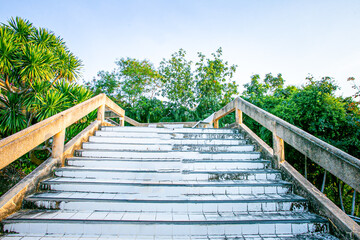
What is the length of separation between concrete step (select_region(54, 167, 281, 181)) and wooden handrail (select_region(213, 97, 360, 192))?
68 cm

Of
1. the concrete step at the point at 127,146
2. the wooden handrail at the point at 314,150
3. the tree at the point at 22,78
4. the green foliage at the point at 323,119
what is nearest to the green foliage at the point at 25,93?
the tree at the point at 22,78

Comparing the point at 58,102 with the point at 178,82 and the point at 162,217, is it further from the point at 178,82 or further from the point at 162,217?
the point at 178,82

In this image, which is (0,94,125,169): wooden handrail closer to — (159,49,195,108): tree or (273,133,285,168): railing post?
(273,133,285,168): railing post

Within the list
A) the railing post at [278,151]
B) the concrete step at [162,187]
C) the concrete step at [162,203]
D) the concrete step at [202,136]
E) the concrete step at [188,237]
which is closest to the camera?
the concrete step at [188,237]

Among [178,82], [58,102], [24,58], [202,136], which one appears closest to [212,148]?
[202,136]

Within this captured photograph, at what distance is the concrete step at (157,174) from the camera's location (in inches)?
112

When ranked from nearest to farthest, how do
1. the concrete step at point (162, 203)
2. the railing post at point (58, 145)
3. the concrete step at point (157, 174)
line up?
the concrete step at point (162, 203) < the concrete step at point (157, 174) < the railing post at point (58, 145)

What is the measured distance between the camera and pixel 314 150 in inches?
93.5

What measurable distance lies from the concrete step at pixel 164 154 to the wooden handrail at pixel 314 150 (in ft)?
2.11

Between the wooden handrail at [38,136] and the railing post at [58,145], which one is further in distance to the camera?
the railing post at [58,145]

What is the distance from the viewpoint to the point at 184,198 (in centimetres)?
239

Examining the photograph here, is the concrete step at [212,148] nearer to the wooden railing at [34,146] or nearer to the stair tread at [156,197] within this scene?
the stair tread at [156,197]

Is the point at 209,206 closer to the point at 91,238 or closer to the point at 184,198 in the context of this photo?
the point at 184,198

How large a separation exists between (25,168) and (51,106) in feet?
7.11
